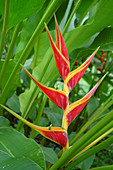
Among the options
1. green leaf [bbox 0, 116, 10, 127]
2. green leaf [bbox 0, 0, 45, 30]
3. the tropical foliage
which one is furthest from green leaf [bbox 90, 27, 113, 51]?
green leaf [bbox 0, 116, 10, 127]

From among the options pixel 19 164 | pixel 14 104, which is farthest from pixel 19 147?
pixel 14 104

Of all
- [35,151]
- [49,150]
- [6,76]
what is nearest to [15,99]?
[6,76]

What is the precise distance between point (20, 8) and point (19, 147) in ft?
0.93

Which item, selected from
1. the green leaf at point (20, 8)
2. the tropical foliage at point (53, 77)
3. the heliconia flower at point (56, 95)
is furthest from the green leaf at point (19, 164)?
the green leaf at point (20, 8)

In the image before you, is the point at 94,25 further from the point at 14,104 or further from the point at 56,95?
the point at 14,104

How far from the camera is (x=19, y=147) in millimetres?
386

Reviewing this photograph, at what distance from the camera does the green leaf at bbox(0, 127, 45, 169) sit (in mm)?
352

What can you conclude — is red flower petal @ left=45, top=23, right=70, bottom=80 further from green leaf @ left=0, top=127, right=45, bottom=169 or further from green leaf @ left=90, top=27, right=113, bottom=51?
green leaf @ left=90, top=27, right=113, bottom=51

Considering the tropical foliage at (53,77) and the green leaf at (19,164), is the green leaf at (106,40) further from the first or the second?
the green leaf at (19,164)

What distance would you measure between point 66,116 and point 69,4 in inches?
14.3

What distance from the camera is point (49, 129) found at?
32 cm

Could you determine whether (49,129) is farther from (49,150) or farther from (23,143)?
(49,150)

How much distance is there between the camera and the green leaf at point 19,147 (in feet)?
1.15

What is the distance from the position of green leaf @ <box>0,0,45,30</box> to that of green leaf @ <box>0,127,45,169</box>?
0.80 ft
